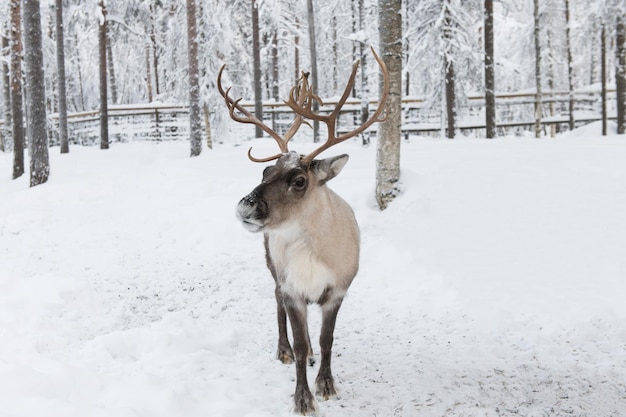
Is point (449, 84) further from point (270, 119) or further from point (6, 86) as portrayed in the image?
point (6, 86)

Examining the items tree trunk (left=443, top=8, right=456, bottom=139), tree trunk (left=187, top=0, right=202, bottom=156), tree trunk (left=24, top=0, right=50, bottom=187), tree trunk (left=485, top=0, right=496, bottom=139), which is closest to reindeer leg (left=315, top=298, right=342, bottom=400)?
tree trunk (left=24, top=0, right=50, bottom=187)

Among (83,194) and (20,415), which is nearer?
(20,415)

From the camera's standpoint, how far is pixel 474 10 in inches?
816

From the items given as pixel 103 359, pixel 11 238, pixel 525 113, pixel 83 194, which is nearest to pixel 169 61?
pixel 83 194

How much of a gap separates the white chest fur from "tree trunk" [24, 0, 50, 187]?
37.5ft

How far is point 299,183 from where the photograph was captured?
4012mm

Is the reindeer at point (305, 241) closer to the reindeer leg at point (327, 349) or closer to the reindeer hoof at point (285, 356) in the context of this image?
the reindeer leg at point (327, 349)

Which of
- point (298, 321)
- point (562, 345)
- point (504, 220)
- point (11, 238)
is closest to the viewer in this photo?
point (298, 321)

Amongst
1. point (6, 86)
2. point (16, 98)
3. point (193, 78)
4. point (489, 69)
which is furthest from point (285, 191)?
point (6, 86)

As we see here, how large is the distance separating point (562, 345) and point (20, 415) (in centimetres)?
466

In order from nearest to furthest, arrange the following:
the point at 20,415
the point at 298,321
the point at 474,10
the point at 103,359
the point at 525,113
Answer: the point at 20,415 < the point at 298,321 < the point at 103,359 < the point at 474,10 < the point at 525,113

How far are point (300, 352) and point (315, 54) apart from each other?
18.4 metres

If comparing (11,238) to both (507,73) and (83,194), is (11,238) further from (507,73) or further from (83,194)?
(507,73)

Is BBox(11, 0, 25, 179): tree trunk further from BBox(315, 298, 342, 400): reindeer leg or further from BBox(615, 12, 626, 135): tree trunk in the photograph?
BBox(615, 12, 626, 135): tree trunk
